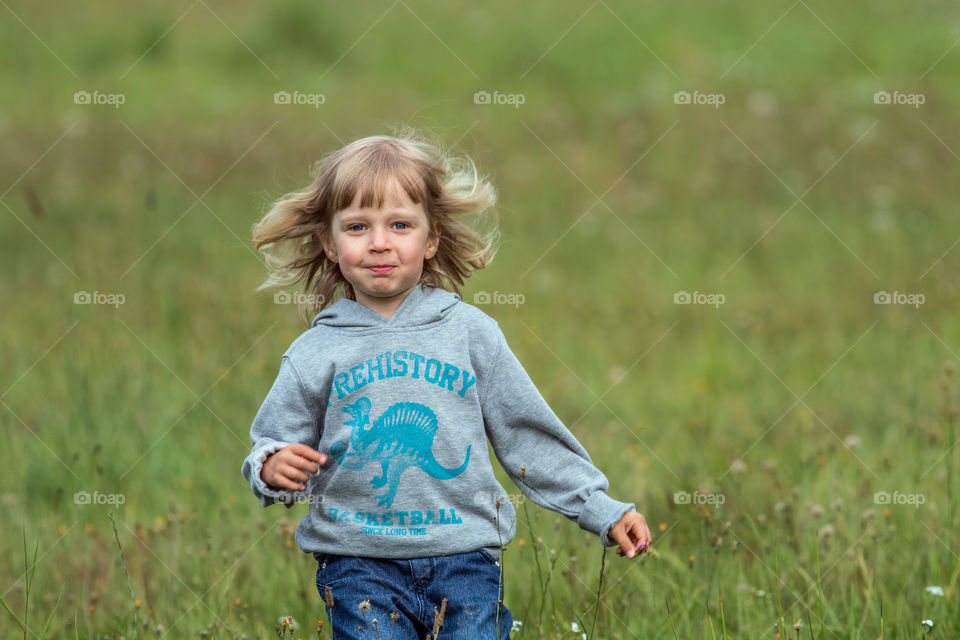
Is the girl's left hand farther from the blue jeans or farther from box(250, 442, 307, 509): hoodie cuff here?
box(250, 442, 307, 509): hoodie cuff

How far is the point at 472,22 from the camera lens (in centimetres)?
1185

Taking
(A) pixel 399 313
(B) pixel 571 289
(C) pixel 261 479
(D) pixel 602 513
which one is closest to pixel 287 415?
(C) pixel 261 479

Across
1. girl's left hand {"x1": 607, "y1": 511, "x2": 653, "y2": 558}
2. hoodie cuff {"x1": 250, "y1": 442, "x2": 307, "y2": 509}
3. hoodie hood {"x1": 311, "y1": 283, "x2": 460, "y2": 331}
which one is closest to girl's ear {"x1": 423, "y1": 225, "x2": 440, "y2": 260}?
hoodie hood {"x1": 311, "y1": 283, "x2": 460, "y2": 331}

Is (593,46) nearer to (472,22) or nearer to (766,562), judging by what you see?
(472,22)

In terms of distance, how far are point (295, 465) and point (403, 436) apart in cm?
26

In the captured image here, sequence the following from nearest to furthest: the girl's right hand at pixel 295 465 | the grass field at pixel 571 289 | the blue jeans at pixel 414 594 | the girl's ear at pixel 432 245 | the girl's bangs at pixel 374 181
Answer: the girl's right hand at pixel 295 465
the blue jeans at pixel 414 594
the girl's bangs at pixel 374 181
the girl's ear at pixel 432 245
the grass field at pixel 571 289

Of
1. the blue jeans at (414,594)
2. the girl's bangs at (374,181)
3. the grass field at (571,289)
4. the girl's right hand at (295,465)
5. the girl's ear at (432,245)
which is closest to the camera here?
the girl's right hand at (295,465)

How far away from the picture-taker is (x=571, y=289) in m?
6.88

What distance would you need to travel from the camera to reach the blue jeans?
2.21m

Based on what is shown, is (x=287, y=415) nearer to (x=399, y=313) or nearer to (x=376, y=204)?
(x=399, y=313)

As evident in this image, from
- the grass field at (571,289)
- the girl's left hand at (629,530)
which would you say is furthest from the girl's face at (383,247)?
the girl's left hand at (629,530)

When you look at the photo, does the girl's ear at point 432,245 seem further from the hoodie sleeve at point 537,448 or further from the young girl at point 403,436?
the hoodie sleeve at point 537,448

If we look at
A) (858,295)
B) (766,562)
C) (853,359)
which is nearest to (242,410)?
(766,562)

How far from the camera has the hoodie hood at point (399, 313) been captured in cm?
233
